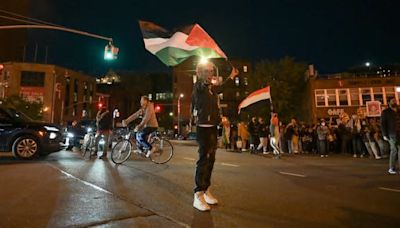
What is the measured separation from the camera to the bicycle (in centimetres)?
1022

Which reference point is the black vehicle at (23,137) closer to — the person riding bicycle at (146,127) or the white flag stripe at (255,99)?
the person riding bicycle at (146,127)

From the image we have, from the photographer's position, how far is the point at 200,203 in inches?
186

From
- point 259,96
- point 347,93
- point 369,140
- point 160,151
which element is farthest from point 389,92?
point 160,151

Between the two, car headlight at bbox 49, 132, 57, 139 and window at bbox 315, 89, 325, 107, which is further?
window at bbox 315, 89, 325, 107

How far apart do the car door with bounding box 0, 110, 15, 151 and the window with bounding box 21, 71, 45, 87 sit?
69.3 meters

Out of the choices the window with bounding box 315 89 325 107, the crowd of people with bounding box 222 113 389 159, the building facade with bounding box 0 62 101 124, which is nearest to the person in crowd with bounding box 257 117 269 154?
the crowd of people with bounding box 222 113 389 159

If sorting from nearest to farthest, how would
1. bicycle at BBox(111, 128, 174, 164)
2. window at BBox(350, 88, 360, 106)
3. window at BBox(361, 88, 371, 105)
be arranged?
bicycle at BBox(111, 128, 174, 164) < window at BBox(361, 88, 371, 105) < window at BBox(350, 88, 360, 106)

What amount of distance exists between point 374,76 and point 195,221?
47113 millimetres

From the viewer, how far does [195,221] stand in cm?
413

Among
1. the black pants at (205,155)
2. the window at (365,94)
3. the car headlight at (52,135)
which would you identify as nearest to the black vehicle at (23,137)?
the car headlight at (52,135)

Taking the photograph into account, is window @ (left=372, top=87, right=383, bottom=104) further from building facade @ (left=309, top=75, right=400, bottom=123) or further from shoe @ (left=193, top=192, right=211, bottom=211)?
shoe @ (left=193, top=192, right=211, bottom=211)

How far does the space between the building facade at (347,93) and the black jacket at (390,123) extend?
121ft

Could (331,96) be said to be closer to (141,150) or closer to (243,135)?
(243,135)

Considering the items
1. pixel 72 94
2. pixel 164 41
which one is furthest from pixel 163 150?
pixel 72 94
